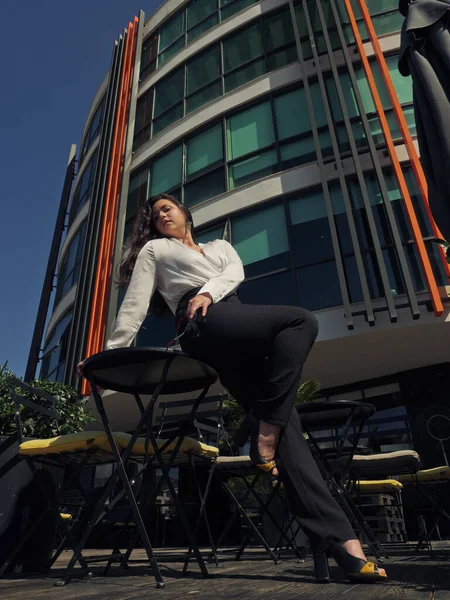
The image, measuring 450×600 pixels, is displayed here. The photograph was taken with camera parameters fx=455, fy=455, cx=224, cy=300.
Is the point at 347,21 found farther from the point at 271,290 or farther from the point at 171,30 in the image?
the point at 271,290

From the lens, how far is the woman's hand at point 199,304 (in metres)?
1.77

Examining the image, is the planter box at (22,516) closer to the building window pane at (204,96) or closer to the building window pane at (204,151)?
the building window pane at (204,151)

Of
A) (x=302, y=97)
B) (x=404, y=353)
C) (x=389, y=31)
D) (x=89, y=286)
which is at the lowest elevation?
(x=404, y=353)

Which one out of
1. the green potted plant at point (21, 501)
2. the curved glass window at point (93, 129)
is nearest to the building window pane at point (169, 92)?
the curved glass window at point (93, 129)

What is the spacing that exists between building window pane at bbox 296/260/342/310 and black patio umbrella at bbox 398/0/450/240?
5920mm

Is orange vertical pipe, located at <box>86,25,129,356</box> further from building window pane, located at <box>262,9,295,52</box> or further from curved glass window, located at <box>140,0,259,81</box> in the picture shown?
building window pane, located at <box>262,9,295,52</box>

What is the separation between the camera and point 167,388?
212cm

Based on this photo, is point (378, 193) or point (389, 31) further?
point (389, 31)

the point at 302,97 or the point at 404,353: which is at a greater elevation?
the point at 302,97

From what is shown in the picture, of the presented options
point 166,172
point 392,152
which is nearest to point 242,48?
point 166,172

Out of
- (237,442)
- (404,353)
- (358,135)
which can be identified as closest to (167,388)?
(237,442)

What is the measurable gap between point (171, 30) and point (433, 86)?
47.3 feet

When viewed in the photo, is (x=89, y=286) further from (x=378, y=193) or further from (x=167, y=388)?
(x=167, y=388)

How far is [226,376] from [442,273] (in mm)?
6879
